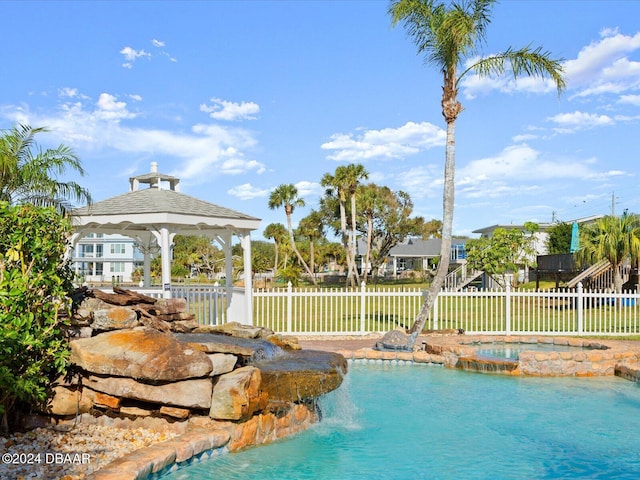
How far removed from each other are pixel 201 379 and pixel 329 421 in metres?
2.15

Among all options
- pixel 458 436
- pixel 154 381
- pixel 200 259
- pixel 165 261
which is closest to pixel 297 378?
pixel 154 381

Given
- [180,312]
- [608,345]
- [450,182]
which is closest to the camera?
[180,312]

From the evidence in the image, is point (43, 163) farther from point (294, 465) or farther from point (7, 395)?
point (294, 465)

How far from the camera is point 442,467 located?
5.74 meters

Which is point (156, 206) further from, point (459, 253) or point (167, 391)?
point (459, 253)

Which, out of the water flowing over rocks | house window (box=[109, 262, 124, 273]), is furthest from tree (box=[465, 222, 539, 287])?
house window (box=[109, 262, 124, 273])

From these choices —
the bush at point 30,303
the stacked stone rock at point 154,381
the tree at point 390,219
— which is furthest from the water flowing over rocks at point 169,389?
the tree at point 390,219

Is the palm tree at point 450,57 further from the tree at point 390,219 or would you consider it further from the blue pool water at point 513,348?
the tree at point 390,219

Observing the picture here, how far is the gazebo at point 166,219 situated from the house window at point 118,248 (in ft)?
190

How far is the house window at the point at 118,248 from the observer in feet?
228

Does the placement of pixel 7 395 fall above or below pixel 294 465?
above

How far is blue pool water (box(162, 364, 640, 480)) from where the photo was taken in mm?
5621

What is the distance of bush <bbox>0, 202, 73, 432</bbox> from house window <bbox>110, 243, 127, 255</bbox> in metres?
67.1

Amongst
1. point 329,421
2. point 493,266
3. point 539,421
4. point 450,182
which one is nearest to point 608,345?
point 450,182
